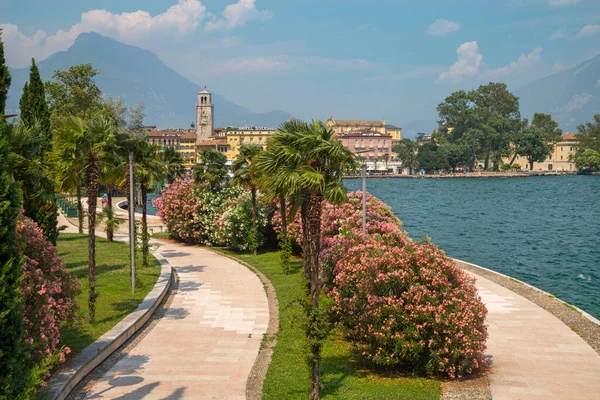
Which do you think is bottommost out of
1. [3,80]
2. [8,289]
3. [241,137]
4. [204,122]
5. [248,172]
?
[8,289]

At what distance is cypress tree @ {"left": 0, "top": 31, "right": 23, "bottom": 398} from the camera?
25.8 feet

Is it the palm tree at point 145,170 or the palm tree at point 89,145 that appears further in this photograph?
the palm tree at point 145,170

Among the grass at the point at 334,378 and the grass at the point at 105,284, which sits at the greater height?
the grass at the point at 105,284

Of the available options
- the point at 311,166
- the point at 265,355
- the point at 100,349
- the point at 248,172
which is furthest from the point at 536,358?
the point at 248,172

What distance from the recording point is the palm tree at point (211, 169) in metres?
34.8

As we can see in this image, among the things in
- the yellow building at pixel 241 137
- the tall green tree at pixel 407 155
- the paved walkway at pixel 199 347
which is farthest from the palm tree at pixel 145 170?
the tall green tree at pixel 407 155

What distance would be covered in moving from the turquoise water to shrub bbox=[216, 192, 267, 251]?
14.5 m

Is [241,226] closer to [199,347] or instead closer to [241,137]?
[199,347]

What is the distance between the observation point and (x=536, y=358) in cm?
1427

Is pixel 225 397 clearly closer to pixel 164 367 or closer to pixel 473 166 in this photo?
pixel 164 367

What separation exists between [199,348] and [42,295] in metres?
4.71

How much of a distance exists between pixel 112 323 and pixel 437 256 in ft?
28.2

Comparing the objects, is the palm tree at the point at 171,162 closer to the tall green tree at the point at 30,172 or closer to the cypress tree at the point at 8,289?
the tall green tree at the point at 30,172

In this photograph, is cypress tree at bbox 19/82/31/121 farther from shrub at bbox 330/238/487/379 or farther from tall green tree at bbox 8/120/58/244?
shrub at bbox 330/238/487/379
